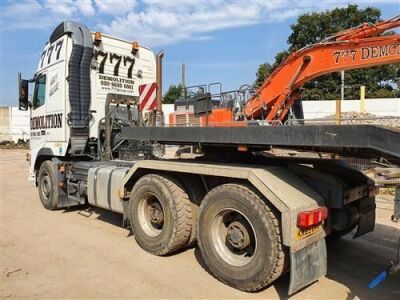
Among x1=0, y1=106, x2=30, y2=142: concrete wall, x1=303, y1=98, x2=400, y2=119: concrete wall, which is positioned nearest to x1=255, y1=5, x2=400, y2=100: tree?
x1=303, y1=98, x2=400, y2=119: concrete wall

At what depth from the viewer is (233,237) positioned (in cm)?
426

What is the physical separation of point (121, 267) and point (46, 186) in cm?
403

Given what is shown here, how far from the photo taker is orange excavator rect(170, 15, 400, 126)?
5688 millimetres

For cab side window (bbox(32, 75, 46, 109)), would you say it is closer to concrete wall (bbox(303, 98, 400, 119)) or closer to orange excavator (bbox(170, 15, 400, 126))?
orange excavator (bbox(170, 15, 400, 126))

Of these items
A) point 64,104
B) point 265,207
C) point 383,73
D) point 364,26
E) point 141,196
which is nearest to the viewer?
point 265,207

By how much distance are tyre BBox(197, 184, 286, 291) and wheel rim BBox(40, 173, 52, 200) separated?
455 centimetres

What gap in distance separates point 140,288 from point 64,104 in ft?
14.7

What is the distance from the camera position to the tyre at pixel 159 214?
16.1 ft

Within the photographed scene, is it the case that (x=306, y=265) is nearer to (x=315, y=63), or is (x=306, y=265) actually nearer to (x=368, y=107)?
(x=315, y=63)

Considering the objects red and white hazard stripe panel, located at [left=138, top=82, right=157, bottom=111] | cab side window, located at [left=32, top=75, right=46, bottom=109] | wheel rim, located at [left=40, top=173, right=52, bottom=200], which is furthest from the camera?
cab side window, located at [left=32, top=75, right=46, bottom=109]

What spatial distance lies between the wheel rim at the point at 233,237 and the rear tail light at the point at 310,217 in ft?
1.74

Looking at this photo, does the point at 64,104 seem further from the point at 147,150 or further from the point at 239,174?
the point at 239,174

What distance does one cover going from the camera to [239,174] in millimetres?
4113

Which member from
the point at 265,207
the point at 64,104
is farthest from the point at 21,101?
the point at 265,207
